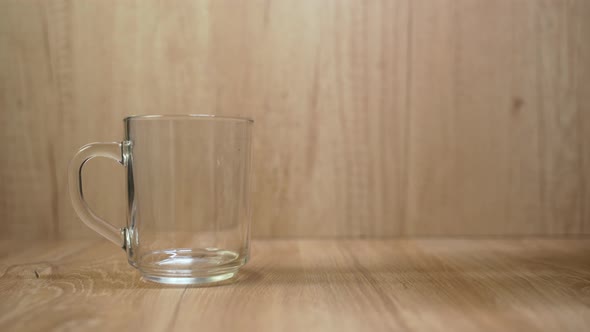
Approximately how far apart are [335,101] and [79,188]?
41 centimetres

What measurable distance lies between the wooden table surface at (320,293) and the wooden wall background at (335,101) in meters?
0.11

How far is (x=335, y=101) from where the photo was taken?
86 centimetres

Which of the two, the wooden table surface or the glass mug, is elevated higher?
the glass mug

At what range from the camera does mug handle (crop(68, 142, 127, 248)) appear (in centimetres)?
58

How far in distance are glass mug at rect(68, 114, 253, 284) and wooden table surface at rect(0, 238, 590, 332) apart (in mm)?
24

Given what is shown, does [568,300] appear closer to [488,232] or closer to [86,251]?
[488,232]

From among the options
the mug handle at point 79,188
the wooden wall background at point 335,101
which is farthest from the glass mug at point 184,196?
the wooden wall background at point 335,101

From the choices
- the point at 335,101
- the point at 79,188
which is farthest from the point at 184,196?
the point at 335,101

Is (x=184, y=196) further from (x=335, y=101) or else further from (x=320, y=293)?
(x=335, y=101)

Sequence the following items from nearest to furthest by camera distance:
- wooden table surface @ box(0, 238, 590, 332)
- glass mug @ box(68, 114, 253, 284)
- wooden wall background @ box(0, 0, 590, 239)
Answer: wooden table surface @ box(0, 238, 590, 332)
glass mug @ box(68, 114, 253, 284)
wooden wall background @ box(0, 0, 590, 239)

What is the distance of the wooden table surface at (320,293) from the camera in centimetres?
45

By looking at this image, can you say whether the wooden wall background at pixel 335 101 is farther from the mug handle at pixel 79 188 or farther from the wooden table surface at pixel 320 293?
the mug handle at pixel 79 188

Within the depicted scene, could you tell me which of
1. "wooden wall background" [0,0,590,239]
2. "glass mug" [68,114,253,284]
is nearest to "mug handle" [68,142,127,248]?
"glass mug" [68,114,253,284]

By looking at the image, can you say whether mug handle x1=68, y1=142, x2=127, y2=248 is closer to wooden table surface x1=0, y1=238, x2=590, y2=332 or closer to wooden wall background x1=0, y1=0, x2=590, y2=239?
wooden table surface x1=0, y1=238, x2=590, y2=332
